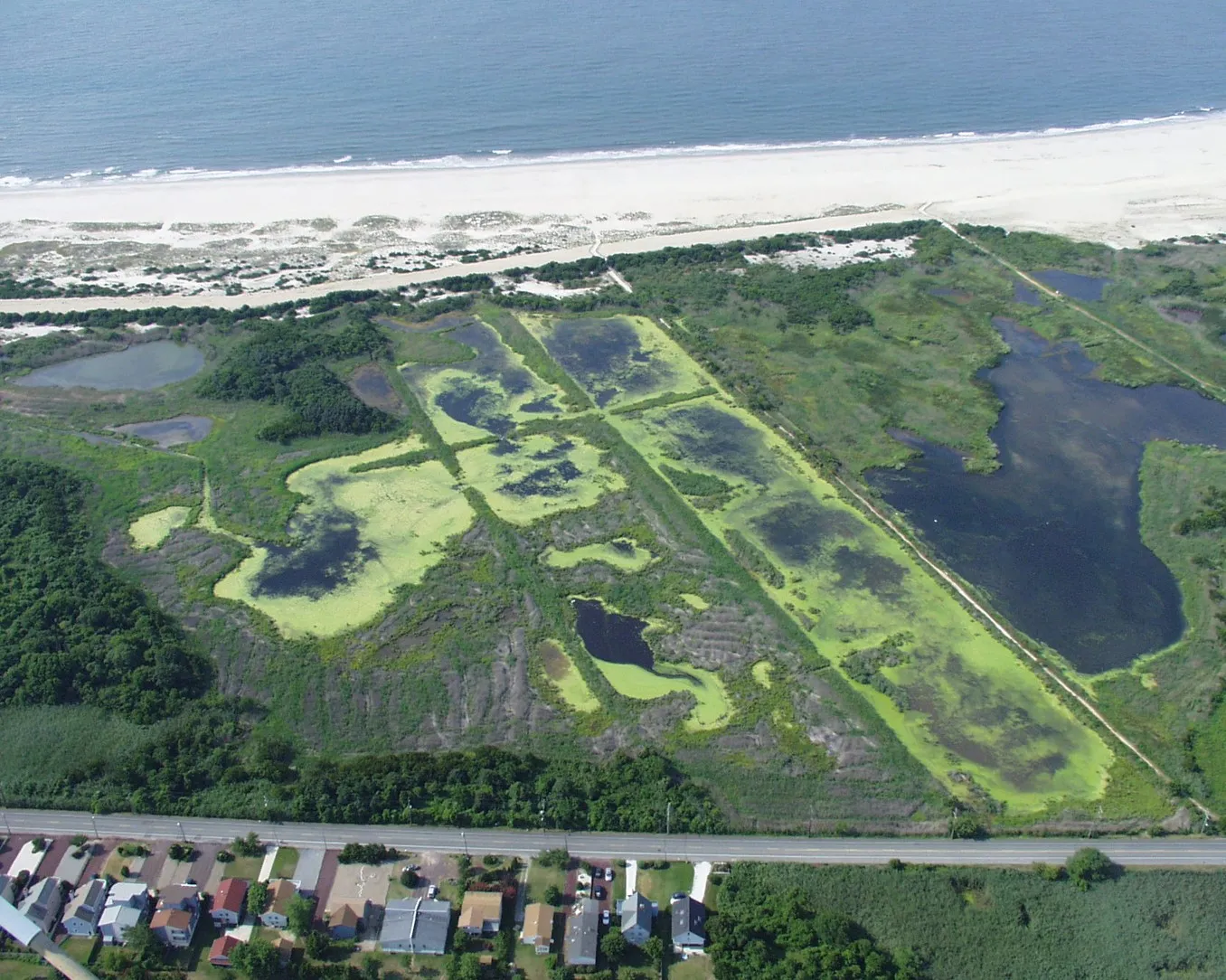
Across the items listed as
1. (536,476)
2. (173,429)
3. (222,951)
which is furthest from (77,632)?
(536,476)

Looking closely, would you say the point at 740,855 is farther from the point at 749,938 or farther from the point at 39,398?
the point at 39,398

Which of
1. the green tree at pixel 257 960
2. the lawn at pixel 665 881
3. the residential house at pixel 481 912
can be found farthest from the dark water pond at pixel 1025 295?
the green tree at pixel 257 960

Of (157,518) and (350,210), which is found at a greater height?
(350,210)

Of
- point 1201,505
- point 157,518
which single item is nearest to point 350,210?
point 157,518

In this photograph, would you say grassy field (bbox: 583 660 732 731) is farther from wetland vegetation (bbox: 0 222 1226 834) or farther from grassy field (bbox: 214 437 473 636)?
grassy field (bbox: 214 437 473 636)

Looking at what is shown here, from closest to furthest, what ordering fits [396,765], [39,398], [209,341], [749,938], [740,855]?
[749,938], [740,855], [396,765], [39,398], [209,341]

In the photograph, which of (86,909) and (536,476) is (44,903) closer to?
(86,909)

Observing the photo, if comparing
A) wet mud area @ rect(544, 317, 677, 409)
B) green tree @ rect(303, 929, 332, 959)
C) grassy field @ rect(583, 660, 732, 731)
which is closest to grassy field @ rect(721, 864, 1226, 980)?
grassy field @ rect(583, 660, 732, 731)
